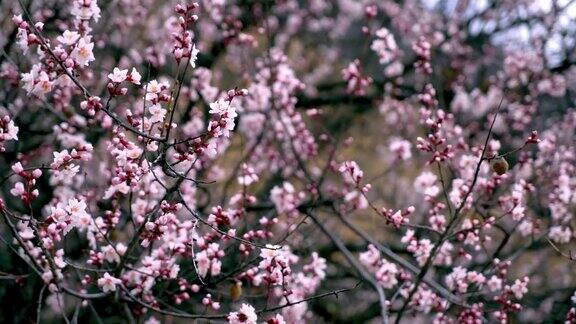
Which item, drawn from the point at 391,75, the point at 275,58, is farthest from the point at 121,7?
the point at 391,75

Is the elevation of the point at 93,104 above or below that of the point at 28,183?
above

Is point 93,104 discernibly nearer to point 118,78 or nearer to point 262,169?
point 118,78

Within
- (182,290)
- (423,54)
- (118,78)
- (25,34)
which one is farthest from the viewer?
(423,54)

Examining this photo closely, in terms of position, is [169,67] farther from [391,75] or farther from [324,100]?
[391,75]

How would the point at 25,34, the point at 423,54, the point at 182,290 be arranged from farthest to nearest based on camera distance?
the point at 423,54 → the point at 182,290 → the point at 25,34

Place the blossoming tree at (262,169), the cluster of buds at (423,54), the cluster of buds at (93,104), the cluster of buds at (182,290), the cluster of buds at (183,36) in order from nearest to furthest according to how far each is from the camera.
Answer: the cluster of buds at (93,104) < the cluster of buds at (183,36) < the blossoming tree at (262,169) < the cluster of buds at (182,290) < the cluster of buds at (423,54)

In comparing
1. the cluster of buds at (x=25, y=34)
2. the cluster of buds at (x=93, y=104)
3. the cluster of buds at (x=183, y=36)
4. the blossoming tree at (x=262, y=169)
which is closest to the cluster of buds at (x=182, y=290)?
the blossoming tree at (x=262, y=169)

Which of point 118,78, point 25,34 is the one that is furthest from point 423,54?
point 25,34

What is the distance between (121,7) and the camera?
7477mm

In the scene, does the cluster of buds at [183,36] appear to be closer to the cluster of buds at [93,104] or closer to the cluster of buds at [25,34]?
the cluster of buds at [93,104]

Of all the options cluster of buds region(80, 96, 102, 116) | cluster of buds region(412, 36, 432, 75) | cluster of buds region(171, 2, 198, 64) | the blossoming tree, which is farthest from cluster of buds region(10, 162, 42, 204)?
cluster of buds region(412, 36, 432, 75)

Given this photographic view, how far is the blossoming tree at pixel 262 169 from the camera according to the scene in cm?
340

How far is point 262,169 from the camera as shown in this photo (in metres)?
7.40

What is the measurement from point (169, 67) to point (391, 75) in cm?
283
